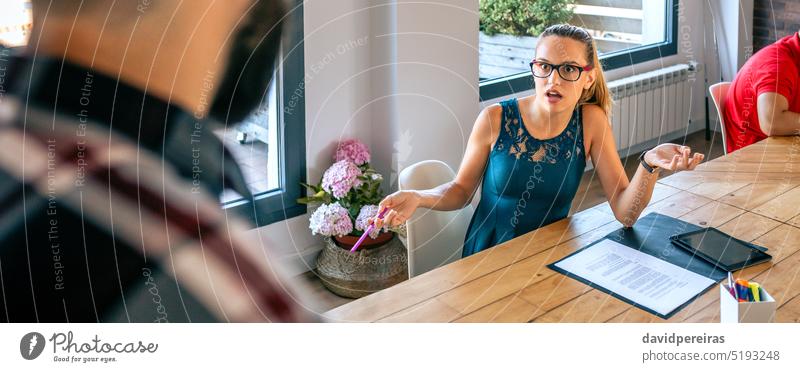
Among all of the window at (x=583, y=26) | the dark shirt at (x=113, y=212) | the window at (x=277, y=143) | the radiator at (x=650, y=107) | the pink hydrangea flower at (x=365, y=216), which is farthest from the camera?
the radiator at (x=650, y=107)

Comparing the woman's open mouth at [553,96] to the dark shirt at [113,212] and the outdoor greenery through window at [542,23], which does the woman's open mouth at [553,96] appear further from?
the outdoor greenery through window at [542,23]

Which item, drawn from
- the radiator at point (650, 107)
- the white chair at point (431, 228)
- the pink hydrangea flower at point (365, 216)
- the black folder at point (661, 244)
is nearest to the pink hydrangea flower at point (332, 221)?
the pink hydrangea flower at point (365, 216)

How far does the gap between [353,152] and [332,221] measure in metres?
0.25

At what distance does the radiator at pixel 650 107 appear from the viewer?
4281 millimetres

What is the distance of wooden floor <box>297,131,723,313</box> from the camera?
296 centimetres

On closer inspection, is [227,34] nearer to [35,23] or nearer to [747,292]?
[35,23]

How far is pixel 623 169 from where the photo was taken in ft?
6.81

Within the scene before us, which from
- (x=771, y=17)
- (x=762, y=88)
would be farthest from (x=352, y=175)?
(x=771, y=17)

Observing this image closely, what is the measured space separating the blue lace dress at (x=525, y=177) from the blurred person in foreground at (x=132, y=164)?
950 millimetres

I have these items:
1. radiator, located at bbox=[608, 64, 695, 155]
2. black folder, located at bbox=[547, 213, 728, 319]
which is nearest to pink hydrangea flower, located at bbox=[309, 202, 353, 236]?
black folder, located at bbox=[547, 213, 728, 319]

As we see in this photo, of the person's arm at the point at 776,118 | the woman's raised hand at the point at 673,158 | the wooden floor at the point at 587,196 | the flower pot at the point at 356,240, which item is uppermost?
the woman's raised hand at the point at 673,158

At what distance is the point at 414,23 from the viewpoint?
3066mm

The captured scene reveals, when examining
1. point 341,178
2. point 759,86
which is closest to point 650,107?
point 759,86

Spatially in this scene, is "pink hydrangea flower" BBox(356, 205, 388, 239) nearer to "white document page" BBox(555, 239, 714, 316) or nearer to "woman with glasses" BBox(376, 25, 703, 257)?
"woman with glasses" BBox(376, 25, 703, 257)
